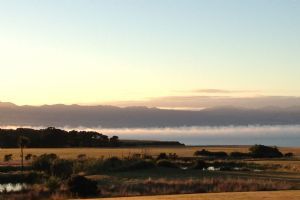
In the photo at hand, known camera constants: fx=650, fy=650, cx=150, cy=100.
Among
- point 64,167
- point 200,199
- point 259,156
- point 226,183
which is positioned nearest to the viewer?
point 200,199

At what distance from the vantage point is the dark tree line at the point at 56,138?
501ft

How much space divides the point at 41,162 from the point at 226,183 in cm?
3403

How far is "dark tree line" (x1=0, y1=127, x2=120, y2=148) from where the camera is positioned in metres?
153

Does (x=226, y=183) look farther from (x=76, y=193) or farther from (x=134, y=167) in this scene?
(x=134, y=167)

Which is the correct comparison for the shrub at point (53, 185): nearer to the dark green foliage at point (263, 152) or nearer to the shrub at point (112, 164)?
the shrub at point (112, 164)

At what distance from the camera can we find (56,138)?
154m

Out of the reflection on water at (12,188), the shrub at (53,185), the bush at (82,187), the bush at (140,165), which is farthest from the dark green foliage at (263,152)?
the bush at (82,187)

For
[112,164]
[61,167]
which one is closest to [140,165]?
[112,164]

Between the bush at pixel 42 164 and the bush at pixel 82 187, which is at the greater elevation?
the bush at pixel 42 164

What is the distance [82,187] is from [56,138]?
4487 inches

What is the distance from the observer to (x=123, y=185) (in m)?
45.5

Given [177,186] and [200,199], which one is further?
[177,186]

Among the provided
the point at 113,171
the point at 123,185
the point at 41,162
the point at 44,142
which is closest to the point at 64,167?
the point at 41,162

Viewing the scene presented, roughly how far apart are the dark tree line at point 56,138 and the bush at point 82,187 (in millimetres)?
107293
